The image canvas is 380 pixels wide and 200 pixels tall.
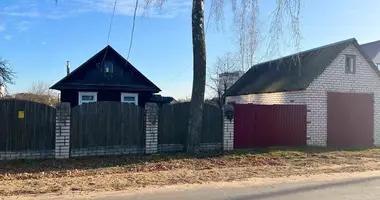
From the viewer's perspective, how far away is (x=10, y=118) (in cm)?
982

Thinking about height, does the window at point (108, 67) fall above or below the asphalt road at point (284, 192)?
above

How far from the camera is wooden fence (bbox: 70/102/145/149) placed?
10438 mm

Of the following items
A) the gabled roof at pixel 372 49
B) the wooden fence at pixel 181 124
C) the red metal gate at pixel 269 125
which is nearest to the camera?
the wooden fence at pixel 181 124

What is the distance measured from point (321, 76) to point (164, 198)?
36.9 feet

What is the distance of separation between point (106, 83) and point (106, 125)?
12261 millimetres

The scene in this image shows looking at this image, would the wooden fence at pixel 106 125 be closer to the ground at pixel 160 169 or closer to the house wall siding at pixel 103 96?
the ground at pixel 160 169

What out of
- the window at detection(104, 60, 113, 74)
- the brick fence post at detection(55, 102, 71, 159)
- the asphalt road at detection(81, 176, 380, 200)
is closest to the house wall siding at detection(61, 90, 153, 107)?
the window at detection(104, 60, 113, 74)

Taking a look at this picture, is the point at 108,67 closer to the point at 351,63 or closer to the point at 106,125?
the point at 106,125

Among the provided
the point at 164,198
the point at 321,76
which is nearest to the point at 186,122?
the point at 164,198

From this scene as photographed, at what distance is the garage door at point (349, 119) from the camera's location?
50.6 feet

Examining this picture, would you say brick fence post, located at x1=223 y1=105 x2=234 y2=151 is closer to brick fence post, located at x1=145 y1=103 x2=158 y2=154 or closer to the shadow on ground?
brick fence post, located at x1=145 y1=103 x2=158 y2=154

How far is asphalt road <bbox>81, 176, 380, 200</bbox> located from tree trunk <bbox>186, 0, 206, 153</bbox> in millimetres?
4047

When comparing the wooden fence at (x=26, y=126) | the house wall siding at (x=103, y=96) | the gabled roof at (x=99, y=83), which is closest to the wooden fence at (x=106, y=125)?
the wooden fence at (x=26, y=126)

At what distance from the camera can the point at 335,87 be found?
15.5 meters
